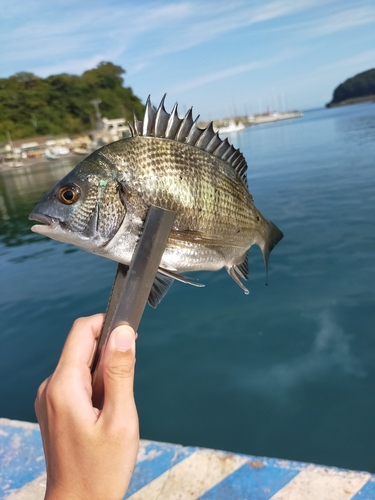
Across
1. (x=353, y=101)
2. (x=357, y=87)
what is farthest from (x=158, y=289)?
(x=357, y=87)

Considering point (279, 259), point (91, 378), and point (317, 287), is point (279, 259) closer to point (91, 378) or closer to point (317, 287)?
point (317, 287)

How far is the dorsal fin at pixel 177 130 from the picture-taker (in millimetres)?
1840

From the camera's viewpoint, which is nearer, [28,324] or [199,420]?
[199,420]

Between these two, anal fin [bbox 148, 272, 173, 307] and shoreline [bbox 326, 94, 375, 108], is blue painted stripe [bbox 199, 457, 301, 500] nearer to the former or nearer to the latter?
anal fin [bbox 148, 272, 173, 307]

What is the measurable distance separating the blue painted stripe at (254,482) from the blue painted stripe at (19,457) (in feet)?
4.45

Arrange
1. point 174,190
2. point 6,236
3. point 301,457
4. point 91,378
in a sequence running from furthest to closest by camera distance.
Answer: point 6,236 < point 301,457 < point 174,190 < point 91,378

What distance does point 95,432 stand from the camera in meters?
1.32

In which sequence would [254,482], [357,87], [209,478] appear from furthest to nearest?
1. [357,87]
2. [209,478]
3. [254,482]

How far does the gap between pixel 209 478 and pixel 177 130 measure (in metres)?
2.47

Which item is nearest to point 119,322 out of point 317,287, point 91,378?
point 91,378

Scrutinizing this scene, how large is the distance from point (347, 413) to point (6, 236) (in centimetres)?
A: 1570

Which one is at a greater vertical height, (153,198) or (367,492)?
(153,198)

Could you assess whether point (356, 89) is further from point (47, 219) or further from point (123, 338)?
point (123, 338)

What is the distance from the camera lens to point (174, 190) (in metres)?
1.77
